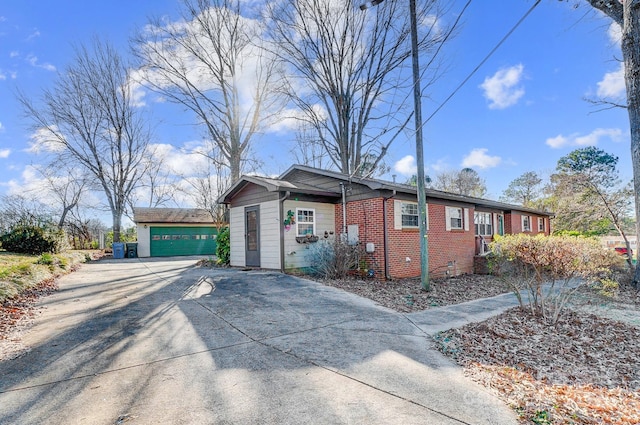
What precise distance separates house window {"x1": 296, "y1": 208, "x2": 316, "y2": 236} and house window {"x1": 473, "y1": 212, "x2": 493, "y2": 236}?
7.86 metres

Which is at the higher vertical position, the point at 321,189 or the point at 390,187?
the point at 321,189

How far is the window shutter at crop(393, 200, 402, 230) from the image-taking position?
34.2 ft

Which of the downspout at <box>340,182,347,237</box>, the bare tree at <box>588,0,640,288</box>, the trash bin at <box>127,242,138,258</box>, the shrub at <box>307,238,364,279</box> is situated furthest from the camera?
the trash bin at <box>127,242,138,258</box>

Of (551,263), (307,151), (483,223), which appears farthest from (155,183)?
(551,263)

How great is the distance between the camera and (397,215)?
34.6 feet

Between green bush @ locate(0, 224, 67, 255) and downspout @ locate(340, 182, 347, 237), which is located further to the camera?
green bush @ locate(0, 224, 67, 255)

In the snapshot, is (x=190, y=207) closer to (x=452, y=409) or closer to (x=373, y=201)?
(x=373, y=201)

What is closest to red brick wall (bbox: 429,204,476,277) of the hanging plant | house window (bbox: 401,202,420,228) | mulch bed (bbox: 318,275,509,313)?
house window (bbox: 401,202,420,228)

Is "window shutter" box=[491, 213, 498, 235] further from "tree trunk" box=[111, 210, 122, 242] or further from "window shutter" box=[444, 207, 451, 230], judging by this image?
"tree trunk" box=[111, 210, 122, 242]

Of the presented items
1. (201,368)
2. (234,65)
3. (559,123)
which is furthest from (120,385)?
(559,123)

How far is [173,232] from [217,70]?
11.2 metres

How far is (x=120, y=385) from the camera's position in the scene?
317 cm

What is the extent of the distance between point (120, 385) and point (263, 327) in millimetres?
2205

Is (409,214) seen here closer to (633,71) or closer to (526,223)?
(633,71)
